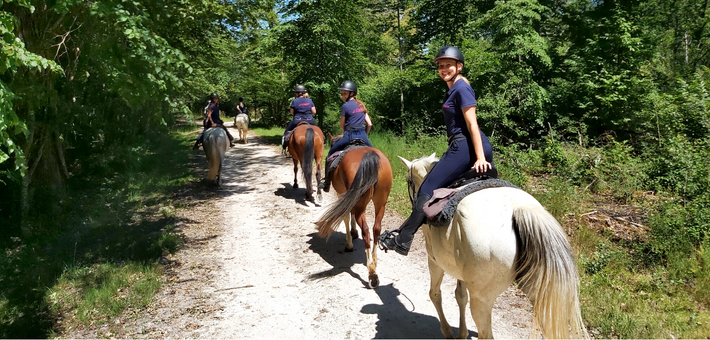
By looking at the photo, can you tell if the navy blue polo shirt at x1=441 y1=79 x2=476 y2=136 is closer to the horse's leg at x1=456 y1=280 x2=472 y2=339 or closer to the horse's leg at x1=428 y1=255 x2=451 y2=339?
the horse's leg at x1=428 y1=255 x2=451 y2=339

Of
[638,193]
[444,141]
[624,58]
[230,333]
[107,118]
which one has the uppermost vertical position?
[624,58]

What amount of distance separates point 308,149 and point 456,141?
20.1ft

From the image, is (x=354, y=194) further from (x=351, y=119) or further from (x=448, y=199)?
(x=448, y=199)

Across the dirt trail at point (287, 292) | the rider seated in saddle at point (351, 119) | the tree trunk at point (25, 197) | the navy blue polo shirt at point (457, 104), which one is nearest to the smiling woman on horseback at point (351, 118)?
the rider seated in saddle at point (351, 119)

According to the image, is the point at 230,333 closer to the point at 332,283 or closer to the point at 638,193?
the point at 332,283

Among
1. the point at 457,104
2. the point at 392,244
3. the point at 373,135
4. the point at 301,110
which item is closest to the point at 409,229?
the point at 392,244

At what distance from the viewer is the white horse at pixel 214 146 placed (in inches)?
416

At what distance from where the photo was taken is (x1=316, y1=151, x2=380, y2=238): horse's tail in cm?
546

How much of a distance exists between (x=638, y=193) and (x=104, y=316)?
9.87 metres

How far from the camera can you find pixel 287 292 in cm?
537

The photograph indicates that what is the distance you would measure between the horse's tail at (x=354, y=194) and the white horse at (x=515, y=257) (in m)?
2.28

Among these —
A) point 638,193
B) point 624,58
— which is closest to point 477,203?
point 638,193

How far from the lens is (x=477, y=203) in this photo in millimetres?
3082

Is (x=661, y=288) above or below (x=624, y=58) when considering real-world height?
below
